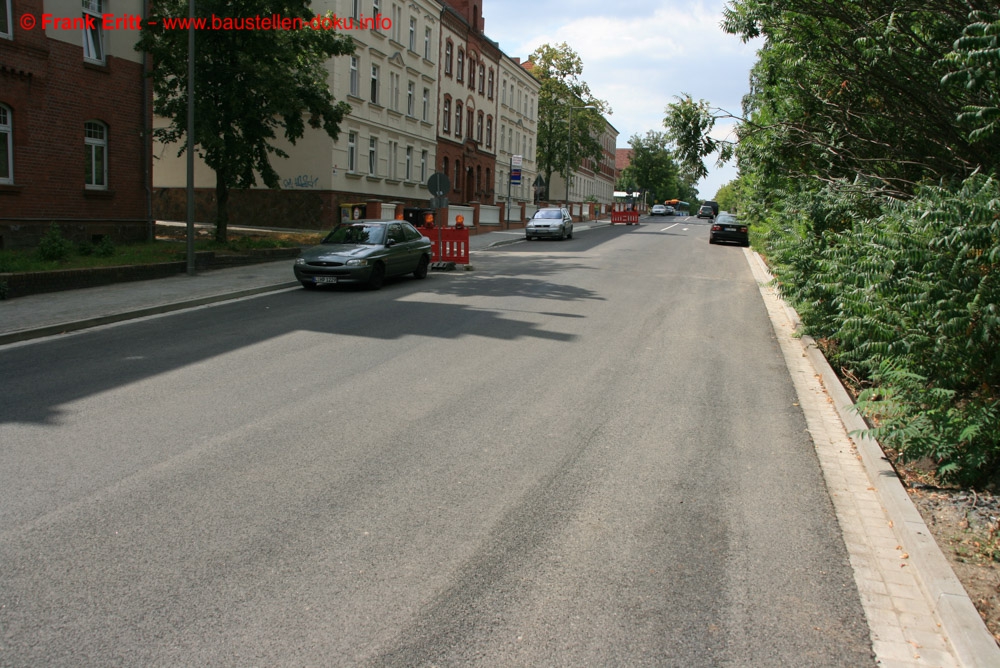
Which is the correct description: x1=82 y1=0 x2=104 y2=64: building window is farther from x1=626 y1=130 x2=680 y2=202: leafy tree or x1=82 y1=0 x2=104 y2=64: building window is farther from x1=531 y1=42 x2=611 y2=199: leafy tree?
x1=626 y1=130 x2=680 y2=202: leafy tree

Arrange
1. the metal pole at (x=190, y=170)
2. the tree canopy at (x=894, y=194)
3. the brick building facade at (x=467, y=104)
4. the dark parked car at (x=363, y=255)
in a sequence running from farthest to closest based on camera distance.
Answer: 1. the brick building facade at (x=467, y=104)
2. the metal pole at (x=190, y=170)
3. the dark parked car at (x=363, y=255)
4. the tree canopy at (x=894, y=194)

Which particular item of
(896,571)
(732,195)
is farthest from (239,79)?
(732,195)

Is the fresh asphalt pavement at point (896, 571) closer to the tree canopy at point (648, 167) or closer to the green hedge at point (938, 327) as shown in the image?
the green hedge at point (938, 327)

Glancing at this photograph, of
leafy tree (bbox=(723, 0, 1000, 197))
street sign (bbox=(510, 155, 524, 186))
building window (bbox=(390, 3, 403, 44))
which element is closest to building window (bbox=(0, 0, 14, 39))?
leafy tree (bbox=(723, 0, 1000, 197))

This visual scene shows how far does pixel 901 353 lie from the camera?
19.9 feet

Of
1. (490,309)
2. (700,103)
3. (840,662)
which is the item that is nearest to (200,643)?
(840,662)

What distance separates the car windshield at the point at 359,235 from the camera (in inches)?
A: 685

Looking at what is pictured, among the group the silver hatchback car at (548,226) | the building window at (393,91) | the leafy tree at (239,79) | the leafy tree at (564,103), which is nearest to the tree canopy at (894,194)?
the leafy tree at (239,79)

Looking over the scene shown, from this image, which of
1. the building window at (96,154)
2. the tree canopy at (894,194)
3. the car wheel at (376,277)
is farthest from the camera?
the building window at (96,154)

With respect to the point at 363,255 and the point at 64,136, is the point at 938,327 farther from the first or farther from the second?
the point at 64,136

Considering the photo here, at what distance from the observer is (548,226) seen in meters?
39.1

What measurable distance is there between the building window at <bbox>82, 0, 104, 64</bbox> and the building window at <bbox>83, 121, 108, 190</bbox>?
5.80 feet

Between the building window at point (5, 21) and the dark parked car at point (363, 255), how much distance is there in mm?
9018

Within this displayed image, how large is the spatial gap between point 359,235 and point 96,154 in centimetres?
970
